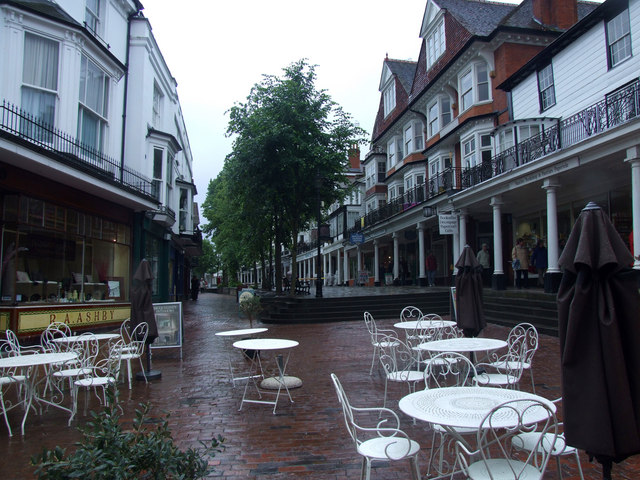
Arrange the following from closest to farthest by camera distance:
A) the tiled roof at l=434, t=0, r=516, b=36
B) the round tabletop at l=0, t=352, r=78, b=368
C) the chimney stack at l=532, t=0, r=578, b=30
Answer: the round tabletop at l=0, t=352, r=78, b=368
the chimney stack at l=532, t=0, r=578, b=30
the tiled roof at l=434, t=0, r=516, b=36

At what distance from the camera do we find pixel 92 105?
1442 cm

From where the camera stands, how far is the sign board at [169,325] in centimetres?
947

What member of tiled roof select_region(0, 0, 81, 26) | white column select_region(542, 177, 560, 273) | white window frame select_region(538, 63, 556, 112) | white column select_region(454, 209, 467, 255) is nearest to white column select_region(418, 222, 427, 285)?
white column select_region(454, 209, 467, 255)

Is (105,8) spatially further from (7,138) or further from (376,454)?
(376,454)

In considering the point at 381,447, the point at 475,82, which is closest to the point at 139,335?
the point at 381,447

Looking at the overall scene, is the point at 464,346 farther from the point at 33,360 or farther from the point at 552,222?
the point at 552,222

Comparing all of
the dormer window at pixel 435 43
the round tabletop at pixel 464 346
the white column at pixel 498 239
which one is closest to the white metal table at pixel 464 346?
the round tabletop at pixel 464 346

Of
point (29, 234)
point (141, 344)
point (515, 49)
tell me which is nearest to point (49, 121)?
point (29, 234)

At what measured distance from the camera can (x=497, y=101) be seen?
65.8 feet

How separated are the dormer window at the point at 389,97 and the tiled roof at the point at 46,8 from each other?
23164 millimetres

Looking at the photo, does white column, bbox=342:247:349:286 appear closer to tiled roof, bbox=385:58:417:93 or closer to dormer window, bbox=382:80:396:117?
dormer window, bbox=382:80:396:117

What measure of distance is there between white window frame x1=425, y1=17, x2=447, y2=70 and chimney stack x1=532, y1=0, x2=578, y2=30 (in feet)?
16.5

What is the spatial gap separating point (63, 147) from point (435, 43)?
20.4 m

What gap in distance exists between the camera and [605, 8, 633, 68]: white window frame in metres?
12.9
